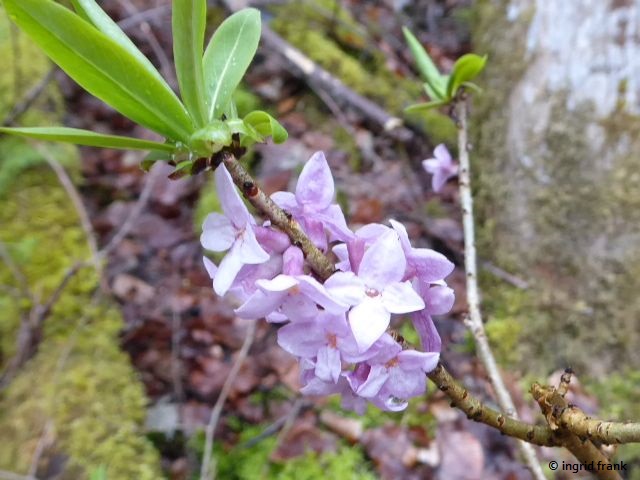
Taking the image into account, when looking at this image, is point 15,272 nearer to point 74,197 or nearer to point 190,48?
point 74,197

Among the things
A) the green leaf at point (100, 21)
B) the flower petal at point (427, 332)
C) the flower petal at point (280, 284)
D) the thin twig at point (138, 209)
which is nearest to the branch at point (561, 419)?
the flower petal at point (427, 332)

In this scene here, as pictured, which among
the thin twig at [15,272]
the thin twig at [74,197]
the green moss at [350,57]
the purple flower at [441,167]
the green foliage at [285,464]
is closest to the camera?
the purple flower at [441,167]

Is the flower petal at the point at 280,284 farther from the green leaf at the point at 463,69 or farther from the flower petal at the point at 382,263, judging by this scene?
the green leaf at the point at 463,69

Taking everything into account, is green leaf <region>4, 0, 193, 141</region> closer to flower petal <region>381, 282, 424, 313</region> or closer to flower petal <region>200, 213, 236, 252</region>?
flower petal <region>200, 213, 236, 252</region>

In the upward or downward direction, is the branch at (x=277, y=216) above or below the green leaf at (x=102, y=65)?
below

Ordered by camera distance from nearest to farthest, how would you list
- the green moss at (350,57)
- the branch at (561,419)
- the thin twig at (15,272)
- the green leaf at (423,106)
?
the branch at (561,419)
the green leaf at (423,106)
the thin twig at (15,272)
the green moss at (350,57)

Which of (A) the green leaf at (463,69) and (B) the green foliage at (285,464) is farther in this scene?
(B) the green foliage at (285,464)

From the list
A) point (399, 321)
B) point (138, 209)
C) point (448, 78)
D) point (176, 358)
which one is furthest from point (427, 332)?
point (138, 209)
